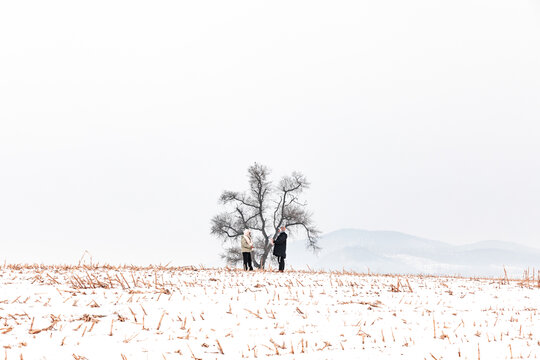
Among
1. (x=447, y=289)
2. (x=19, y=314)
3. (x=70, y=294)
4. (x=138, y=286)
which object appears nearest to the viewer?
(x=19, y=314)

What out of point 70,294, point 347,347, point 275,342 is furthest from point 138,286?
point 347,347

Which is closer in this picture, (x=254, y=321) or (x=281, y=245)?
(x=254, y=321)

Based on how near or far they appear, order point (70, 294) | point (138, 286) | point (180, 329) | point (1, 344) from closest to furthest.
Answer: point (1, 344) < point (180, 329) < point (70, 294) < point (138, 286)

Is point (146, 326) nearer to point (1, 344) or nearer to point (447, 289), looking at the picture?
point (1, 344)

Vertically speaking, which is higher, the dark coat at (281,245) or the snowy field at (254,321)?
the dark coat at (281,245)

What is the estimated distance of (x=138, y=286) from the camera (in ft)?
40.8

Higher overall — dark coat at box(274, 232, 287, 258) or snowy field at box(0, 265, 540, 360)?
dark coat at box(274, 232, 287, 258)

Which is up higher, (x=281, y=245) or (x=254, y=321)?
(x=281, y=245)

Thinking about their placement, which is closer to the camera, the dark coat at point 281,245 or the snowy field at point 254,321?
the snowy field at point 254,321

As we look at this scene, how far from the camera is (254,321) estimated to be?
899cm

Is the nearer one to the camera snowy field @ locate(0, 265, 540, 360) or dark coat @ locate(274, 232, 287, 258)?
snowy field @ locate(0, 265, 540, 360)

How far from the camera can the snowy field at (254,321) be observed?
7078 millimetres

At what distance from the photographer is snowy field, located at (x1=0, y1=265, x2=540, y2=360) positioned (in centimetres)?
708

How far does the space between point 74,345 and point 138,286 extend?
16.9 ft
